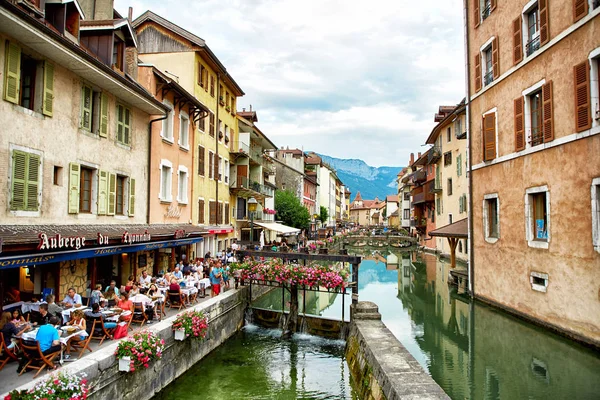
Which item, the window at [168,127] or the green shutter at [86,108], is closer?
the green shutter at [86,108]

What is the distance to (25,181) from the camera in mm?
10586

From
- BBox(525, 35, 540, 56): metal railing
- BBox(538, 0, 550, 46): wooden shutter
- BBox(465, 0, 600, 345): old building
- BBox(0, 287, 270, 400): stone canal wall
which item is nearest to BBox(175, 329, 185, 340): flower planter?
BBox(0, 287, 270, 400): stone canal wall

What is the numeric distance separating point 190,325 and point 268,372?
288 cm

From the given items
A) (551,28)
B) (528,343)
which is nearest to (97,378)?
(528,343)

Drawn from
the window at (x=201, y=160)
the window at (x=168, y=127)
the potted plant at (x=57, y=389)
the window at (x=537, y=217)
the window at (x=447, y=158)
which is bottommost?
the potted plant at (x=57, y=389)

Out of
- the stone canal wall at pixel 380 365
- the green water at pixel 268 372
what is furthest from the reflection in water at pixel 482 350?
the green water at pixel 268 372

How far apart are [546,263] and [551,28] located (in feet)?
25.2

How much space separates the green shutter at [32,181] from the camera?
1070 centimetres

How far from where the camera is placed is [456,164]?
3725 cm

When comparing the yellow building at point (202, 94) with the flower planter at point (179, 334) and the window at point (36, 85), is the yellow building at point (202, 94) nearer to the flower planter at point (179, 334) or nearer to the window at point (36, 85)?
the window at point (36, 85)

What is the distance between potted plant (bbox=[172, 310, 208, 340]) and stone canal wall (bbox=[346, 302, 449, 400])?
4328mm

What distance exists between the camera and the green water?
35.6 feet

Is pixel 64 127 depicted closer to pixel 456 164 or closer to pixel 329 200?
pixel 456 164

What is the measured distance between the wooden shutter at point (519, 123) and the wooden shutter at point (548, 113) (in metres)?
1.51
